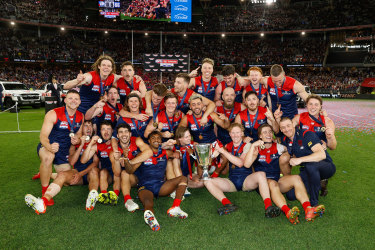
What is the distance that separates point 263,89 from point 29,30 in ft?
152

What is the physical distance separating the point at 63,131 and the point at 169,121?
74.7 inches

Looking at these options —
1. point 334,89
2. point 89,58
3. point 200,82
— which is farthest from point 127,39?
point 200,82

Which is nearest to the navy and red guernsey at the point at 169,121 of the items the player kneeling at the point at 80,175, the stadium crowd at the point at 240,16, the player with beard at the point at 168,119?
the player with beard at the point at 168,119

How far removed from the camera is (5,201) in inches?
159

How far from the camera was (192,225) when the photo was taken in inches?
132

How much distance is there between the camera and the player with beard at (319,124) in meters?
4.15

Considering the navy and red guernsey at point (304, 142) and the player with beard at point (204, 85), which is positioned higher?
the player with beard at point (204, 85)

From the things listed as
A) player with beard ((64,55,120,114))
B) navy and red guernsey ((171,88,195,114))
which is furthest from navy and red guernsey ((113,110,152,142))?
player with beard ((64,55,120,114))

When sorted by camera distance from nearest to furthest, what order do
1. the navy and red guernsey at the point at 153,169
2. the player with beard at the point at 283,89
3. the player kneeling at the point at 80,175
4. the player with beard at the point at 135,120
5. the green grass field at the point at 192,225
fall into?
1. the green grass field at the point at 192,225
2. the player kneeling at the point at 80,175
3. the navy and red guernsey at the point at 153,169
4. the player with beard at the point at 135,120
5. the player with beard at the point at 283,89

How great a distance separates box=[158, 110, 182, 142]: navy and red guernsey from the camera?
496 cm

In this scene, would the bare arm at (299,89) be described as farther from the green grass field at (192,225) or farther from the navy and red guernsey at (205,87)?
the green grass field at (192,225)

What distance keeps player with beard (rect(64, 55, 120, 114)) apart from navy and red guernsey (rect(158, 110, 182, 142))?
58.9 inches

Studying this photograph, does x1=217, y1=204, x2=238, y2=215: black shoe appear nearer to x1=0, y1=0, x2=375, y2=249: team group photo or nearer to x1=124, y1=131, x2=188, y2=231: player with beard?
x1=0, y1=0, x2=375, y2=249: team group photo

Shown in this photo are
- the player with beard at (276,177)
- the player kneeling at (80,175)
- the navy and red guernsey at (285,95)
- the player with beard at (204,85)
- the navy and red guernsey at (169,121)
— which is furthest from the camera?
the player with beard at (204,85)
